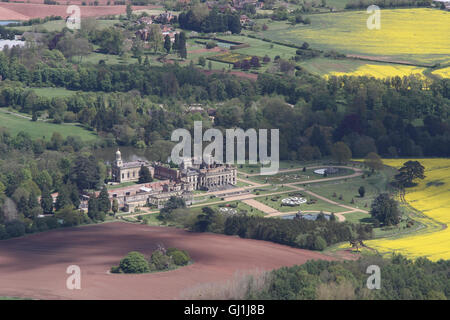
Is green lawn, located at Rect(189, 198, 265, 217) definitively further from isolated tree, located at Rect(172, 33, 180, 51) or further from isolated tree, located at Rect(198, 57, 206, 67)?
isolated tree, located at Rect(172, 33, 180, 51)

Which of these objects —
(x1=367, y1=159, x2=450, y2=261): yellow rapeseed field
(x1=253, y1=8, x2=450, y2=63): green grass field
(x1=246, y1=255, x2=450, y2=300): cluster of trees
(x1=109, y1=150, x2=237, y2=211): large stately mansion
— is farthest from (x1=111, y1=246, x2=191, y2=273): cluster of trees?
(x1=253, y1=8, x2=450, y2=63): green grass field

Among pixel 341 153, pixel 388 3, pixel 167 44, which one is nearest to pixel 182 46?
pixel 167 44

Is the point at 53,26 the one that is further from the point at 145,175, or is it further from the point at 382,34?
the point at 145,175

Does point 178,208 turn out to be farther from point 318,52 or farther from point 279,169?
point 318,52

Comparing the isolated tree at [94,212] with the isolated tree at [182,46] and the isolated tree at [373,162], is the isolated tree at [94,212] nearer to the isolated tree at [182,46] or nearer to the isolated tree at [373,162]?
the isolated tree at [373,162]

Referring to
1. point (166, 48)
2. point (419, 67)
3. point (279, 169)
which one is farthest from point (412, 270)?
point (166, 48)

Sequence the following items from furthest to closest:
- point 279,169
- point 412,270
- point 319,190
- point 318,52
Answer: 1. point 318,52
2. point 279,169
3. point 319,190
4. point 412,270
